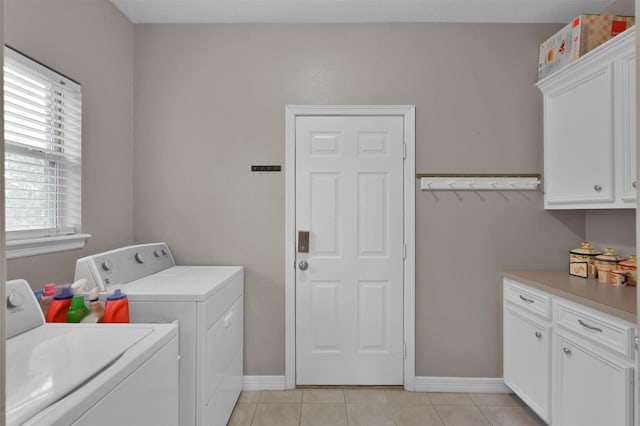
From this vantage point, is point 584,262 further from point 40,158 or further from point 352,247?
point 40,158

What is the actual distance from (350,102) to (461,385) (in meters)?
2.19

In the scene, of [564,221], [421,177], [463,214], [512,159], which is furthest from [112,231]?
[564,221]

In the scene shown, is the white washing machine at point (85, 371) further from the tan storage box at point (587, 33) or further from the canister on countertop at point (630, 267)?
the tan storage box at point (587, 33)

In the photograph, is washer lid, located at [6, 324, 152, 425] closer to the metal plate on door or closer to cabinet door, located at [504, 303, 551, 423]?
the metal plate on door

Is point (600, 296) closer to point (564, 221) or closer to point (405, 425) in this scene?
point (564, 221)

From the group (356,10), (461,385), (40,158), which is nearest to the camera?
(40,158)

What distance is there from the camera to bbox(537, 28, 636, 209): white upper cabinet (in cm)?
176

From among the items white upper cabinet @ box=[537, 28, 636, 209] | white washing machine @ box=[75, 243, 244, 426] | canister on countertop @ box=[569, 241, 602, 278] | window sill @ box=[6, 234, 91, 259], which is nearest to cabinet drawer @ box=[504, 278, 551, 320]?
canister on countertop @ box=[569, 241, 602, 278]

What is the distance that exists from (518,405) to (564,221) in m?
1.32

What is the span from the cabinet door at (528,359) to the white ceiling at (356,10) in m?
2.01

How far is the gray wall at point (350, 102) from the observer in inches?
97.3

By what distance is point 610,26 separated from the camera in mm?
2008

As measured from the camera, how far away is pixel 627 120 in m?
1.75

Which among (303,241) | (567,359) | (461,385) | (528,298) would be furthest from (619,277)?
(303,241)
